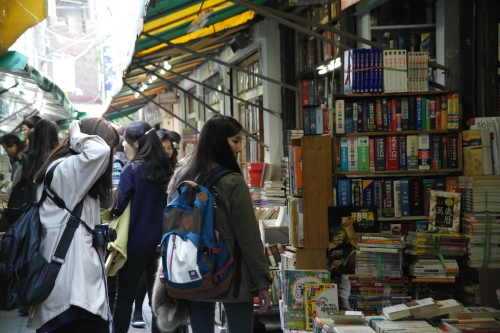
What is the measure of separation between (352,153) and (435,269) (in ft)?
3.70

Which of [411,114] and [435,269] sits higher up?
[411,114]

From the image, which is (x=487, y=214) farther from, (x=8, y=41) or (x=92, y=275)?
(x=8, y=41)

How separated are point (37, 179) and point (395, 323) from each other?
2489 mm

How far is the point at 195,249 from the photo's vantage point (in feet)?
10.8

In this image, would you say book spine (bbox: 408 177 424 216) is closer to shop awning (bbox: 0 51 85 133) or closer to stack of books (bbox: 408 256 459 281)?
stack of books (bbox: 408 256 459 281)

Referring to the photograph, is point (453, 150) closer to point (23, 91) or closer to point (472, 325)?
point (472, 325)

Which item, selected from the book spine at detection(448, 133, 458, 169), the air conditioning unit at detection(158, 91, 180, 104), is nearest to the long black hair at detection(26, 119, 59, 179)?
the book spine at detection(448, 133, 458, 169)

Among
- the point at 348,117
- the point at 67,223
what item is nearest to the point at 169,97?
the point at 348,117

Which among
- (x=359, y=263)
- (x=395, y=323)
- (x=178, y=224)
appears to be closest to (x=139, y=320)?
(x=359, y=263)

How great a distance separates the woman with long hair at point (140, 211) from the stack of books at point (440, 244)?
1.98m

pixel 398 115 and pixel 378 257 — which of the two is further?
pixel 398 115

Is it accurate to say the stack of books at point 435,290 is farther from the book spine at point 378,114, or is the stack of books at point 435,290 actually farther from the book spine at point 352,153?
the book spine at point 378,114

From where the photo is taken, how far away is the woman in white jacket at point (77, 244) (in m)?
3.05

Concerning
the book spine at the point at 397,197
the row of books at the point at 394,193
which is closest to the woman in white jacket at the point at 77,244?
the row of books at the point at 394,193
